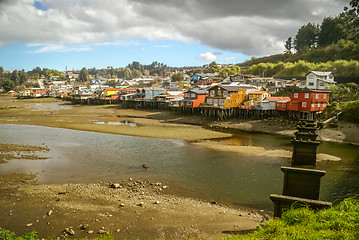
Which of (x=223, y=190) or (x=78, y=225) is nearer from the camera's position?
(x=78, y=225)

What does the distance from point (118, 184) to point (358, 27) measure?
5235 cm

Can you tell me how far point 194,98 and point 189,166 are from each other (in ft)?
108

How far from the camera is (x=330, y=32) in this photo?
277 ft

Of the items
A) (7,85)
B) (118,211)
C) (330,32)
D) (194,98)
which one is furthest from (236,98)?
(7,85)

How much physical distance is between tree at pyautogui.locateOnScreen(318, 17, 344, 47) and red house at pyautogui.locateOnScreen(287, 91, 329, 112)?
60178 millimetres

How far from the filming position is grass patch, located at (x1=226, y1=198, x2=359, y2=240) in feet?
20.4

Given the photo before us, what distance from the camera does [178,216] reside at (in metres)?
12.8

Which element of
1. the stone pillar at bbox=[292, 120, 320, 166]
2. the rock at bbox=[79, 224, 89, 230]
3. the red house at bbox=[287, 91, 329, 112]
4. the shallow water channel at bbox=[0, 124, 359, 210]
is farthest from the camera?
the red house at bbox=[287, 91, 329, 112]

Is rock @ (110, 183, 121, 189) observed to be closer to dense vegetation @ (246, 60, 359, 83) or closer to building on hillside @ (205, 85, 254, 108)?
building on hillside @ (205, 85, 254, 108)

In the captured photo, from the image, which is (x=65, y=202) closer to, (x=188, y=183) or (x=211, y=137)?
(x=188, y=183)

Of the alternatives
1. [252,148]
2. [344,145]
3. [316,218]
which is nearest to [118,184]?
[316,218]

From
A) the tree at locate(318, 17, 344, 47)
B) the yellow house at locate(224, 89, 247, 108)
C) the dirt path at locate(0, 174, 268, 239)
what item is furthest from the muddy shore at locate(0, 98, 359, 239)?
the tree at locate(318, 17, 344, 47)

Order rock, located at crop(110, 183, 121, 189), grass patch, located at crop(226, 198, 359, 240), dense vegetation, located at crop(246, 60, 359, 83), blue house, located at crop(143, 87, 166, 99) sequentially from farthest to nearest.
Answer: blue house, located at crop(143, 87, 166, 99) → dense vegetation, located at crop(246, 60, 359, 83) → rock, located at crop(110, 183, 121, 189) → grass patch, located at crop(226, 198, 359, 240)

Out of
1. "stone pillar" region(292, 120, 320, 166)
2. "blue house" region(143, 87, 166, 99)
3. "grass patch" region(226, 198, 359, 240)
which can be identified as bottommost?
"stone pillar" region(292, 120, 320, 166)
